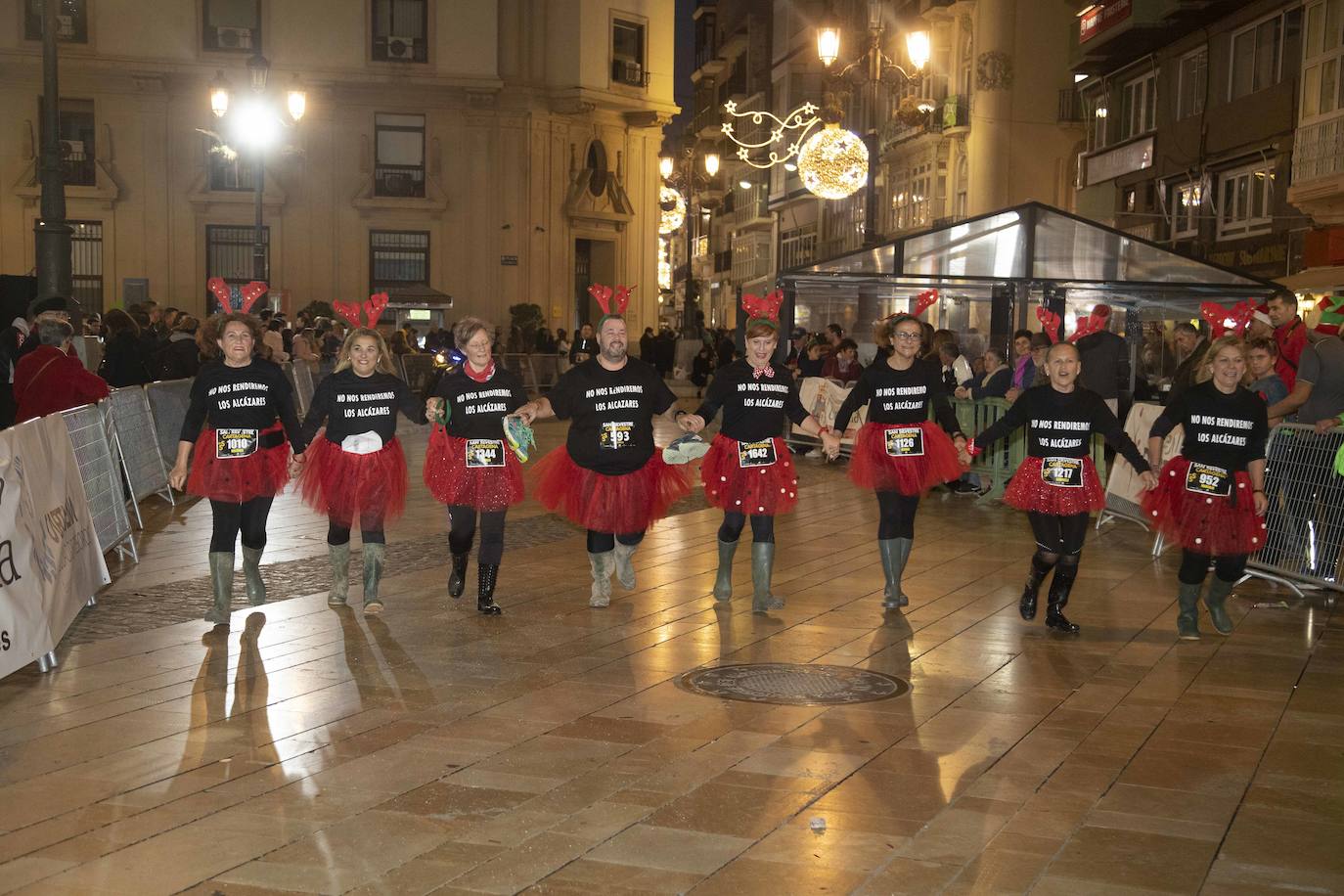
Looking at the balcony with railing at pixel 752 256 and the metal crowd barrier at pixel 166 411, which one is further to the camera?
the balcony with railing at pixel 752 256

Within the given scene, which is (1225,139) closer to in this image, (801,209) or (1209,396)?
(1209,396)

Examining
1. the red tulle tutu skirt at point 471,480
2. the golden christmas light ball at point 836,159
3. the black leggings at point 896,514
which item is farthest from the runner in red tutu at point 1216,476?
the golden christmas light ball at point 836,159

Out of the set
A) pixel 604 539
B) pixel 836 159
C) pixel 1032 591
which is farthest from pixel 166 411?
pixel 836 159

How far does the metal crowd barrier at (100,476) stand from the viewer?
11461 mm

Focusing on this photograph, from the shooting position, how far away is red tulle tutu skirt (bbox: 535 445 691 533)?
10.2 metres

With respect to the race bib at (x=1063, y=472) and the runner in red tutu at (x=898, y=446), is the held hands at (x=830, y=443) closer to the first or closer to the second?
the runner in red tutu at (x=898, y=446)

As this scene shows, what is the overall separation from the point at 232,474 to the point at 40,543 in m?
→ 1.22

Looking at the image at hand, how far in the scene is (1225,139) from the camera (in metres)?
31.1

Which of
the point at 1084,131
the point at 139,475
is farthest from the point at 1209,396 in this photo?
the point at 1084,131

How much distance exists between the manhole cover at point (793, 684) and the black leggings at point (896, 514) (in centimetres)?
207

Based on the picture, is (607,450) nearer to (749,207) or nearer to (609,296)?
(609,296)

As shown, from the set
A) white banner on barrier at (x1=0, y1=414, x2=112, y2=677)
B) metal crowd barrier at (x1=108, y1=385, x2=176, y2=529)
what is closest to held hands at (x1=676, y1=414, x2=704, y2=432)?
white banner on barrier at (x1=0, y1=414, x2=112, y2=677)

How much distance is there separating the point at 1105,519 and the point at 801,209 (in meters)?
55.9

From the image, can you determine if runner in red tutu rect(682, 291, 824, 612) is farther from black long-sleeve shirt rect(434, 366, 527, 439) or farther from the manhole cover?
the manhole cover
